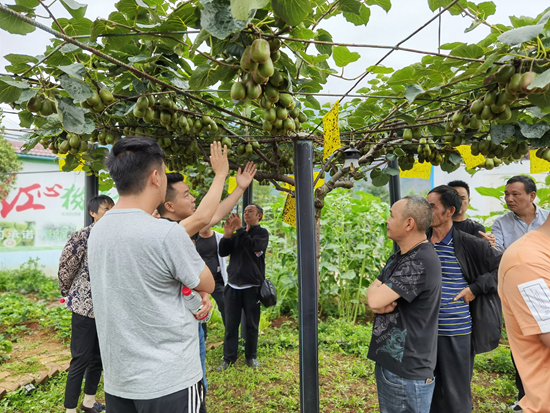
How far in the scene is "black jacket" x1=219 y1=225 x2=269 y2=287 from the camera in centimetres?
356

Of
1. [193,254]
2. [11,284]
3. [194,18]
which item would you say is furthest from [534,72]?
[11,284]

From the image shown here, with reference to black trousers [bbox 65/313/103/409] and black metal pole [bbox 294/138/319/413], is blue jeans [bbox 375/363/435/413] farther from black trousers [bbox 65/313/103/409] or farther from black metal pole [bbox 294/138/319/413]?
black trousers [bbox 65/313/103/409]

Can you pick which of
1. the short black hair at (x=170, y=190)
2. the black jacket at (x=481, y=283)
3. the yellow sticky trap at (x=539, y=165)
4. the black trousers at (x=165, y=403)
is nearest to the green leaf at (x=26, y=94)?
the short black hair at (x=170, y=190)

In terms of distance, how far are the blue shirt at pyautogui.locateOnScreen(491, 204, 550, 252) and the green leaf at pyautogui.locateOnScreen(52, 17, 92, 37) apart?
3069mm

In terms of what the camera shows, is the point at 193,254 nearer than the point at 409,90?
Yes

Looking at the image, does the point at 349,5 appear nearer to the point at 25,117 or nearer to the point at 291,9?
the point at 291,9

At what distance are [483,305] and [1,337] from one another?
16.4ft

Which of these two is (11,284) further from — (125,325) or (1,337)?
(125,325)

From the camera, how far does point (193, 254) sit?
1.25 m

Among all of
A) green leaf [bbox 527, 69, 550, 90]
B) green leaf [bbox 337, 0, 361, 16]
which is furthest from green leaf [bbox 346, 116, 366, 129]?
green leaf [bbox 527, 69, 550, 90]

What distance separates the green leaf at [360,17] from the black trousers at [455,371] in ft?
5.61

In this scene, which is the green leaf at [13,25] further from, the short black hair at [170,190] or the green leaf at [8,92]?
the short black hair at [170,190]

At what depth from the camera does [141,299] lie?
118 cm

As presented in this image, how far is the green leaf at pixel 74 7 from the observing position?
1.07 meters
